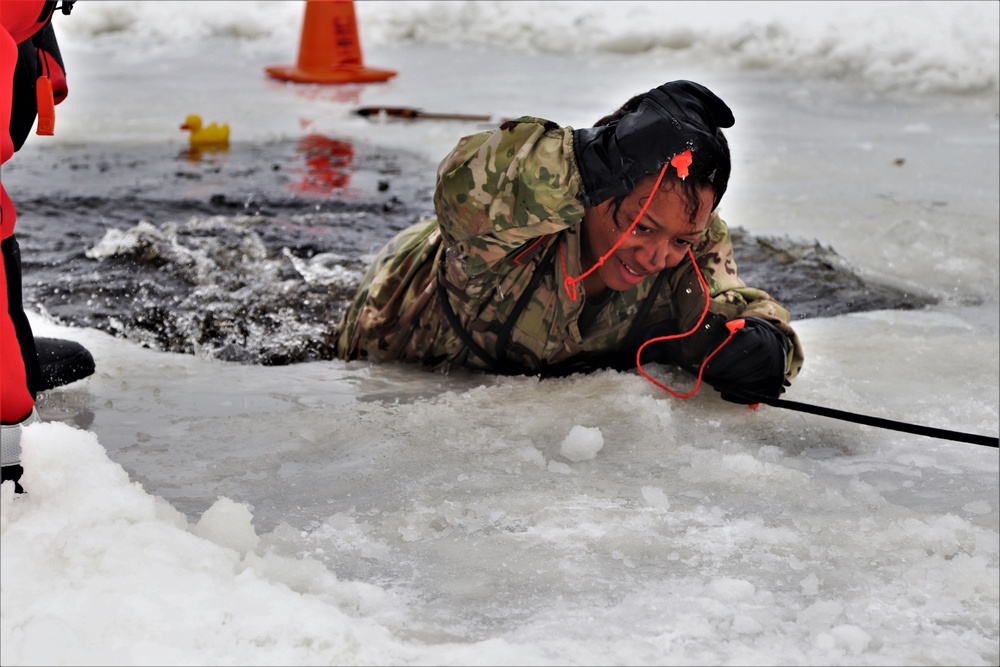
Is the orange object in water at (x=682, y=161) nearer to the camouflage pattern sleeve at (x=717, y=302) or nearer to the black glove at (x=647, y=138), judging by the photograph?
the black glove at (x=647, y=138)

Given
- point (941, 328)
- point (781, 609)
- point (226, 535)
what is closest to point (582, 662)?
point (781, 609)

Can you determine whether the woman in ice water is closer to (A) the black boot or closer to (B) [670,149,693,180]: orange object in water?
(B) [670,149,693,180]: orange object in water

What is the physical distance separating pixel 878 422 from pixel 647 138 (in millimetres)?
731

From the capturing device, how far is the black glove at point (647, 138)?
82.8 inches

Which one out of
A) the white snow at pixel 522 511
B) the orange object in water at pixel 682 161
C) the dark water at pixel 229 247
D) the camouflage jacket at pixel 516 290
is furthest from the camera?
the dark water at pixel 229 247

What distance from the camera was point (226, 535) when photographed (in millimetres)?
1476

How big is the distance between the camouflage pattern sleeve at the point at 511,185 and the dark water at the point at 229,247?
3.83 ft

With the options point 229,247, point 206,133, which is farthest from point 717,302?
point 206,133

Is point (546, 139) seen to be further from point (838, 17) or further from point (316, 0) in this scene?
point (838, 17)

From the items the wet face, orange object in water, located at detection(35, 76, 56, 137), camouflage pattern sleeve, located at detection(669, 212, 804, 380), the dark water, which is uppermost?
orange object in water, located at detection(35, 76, 56, 137)

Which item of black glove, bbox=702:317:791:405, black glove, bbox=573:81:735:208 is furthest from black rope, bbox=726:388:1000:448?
black glove, bbox=573:81:735:208

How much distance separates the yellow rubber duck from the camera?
6.14m

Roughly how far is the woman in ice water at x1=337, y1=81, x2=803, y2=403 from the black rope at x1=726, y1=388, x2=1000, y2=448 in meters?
0.06

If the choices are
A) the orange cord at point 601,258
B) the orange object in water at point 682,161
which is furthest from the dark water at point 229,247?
the orange object in water at point 682,161
